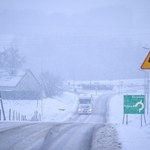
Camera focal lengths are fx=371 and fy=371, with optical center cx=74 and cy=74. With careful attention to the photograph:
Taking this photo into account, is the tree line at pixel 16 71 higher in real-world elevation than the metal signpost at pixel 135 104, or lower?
higher

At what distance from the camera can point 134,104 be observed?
26.3 m

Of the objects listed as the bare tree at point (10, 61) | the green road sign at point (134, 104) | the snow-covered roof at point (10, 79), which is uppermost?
the bare tree at point (10, 61)

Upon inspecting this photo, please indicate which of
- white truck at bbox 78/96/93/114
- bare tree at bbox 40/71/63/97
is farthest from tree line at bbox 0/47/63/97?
white truck at bbox 78/96/93/114

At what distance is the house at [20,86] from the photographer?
64.0 meters

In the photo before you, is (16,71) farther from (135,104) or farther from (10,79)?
(135,104)

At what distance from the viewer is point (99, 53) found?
18712cm

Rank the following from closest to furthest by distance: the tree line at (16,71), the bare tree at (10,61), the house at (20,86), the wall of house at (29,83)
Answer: the house at (20,86) < the wall of house at (29,83) < the tree line at (16,71) < the bare tree at (10,61)

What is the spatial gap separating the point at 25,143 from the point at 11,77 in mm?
57932

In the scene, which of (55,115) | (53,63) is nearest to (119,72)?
(53,63)

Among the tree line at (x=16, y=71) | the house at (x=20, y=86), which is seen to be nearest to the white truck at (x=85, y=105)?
the house at (x=20, y=86)

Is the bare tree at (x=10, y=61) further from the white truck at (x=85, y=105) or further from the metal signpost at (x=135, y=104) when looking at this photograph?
the metal signpost at (x=135, y=104)

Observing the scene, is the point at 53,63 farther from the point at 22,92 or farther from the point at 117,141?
the point at 117,141

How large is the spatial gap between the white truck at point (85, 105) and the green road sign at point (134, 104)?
25103 mm

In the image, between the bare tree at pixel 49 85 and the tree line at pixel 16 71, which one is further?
the tree line at pixel 16 71
